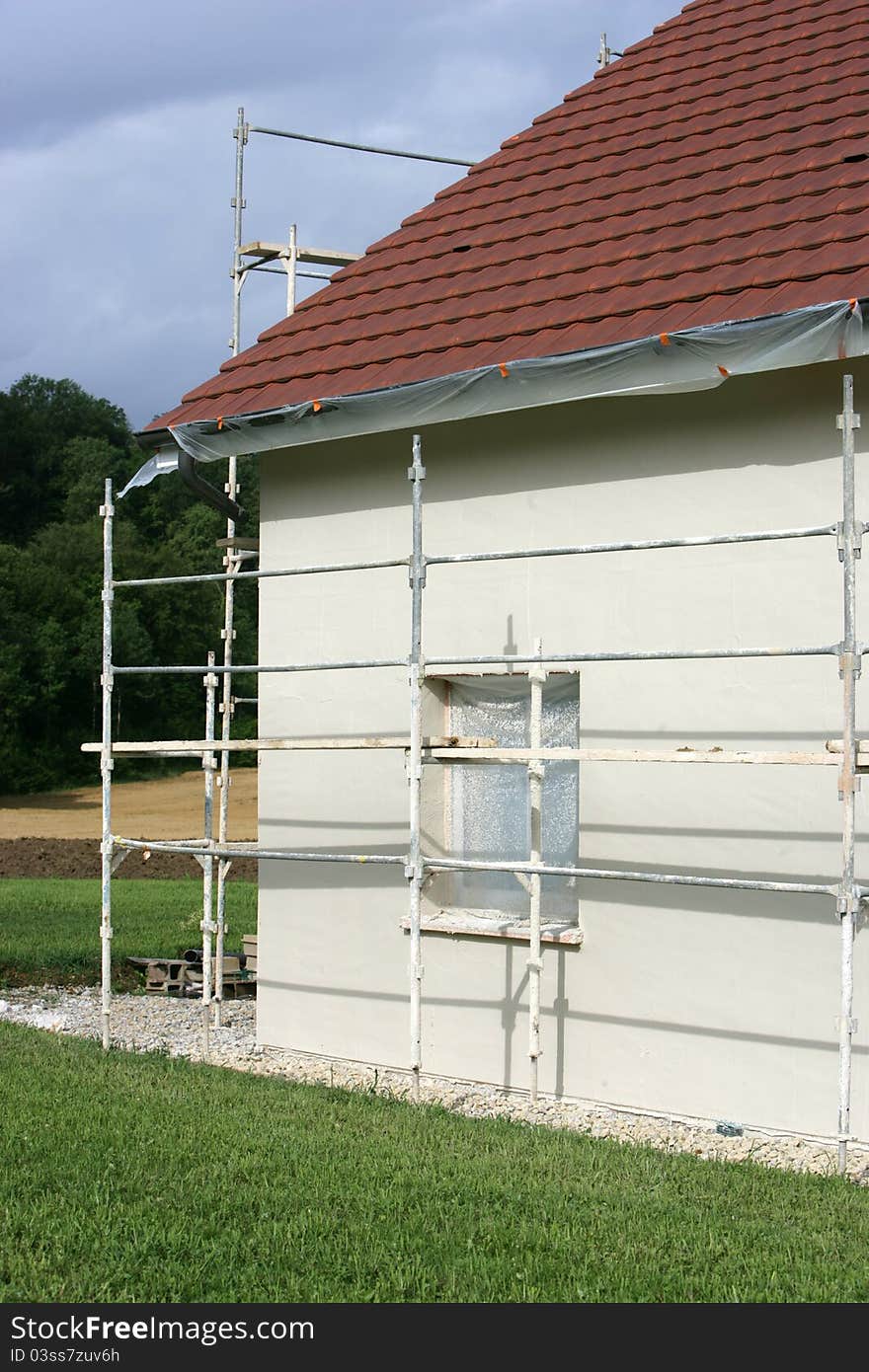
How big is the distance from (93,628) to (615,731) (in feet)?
133

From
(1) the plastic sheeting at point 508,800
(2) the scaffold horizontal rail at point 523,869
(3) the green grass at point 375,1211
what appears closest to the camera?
(3) the green grass at point 375,1211

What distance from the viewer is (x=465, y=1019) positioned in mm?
8531

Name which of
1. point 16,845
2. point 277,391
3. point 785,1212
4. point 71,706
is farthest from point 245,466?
point 785,1212

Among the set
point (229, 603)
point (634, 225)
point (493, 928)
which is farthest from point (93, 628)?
point (493, 928)

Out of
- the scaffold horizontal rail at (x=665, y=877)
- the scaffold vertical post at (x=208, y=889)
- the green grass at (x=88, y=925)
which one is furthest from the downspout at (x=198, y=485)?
the green grass at (x=88, y=925)

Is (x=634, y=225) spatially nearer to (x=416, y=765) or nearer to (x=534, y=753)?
(x=534, y=753)

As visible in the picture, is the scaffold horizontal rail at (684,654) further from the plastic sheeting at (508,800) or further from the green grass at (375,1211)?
the green grass at (375,1211)

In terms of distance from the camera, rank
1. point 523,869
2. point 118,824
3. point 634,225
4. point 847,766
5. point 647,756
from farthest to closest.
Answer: point 118,824, point 634,225, point 523,869, point 647,756, point 847,766

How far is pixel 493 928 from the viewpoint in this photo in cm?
845

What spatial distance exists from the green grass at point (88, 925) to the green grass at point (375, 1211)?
5321 millimetres

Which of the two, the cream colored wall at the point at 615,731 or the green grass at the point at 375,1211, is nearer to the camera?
the green grass at the point at 375,1211

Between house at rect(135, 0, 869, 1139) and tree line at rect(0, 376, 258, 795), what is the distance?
1115 inches

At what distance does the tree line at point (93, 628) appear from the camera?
144 ft

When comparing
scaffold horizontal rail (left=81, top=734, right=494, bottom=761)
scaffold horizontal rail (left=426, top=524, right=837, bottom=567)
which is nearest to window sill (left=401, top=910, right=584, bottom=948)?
scaffold horizontal rail (left=81, top=734, right=494, bottom=761)
